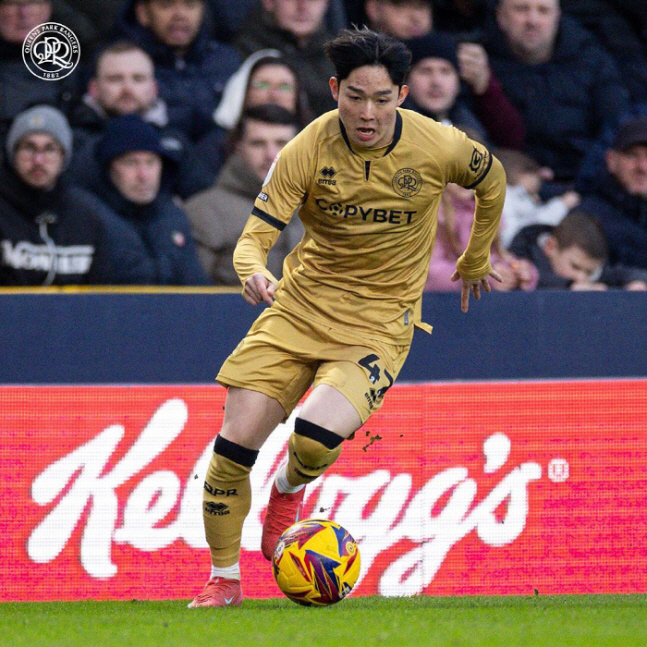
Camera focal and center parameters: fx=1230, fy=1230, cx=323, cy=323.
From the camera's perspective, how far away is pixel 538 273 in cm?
943

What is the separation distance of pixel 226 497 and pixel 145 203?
4.02m

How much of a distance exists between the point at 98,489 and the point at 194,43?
4.17 metres

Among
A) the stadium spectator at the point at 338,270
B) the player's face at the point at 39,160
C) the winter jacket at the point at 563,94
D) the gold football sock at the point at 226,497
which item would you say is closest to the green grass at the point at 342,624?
the gold football sock at the point at 226,497

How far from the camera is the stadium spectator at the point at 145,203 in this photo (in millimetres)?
8969

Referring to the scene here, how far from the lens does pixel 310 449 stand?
5.28m

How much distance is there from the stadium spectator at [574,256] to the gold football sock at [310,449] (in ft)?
14.6

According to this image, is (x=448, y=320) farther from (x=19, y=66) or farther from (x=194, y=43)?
(x=19, y=66)

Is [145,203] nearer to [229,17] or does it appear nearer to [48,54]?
[48,54]

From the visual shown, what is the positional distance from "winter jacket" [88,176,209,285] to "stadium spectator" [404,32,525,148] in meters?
2.12

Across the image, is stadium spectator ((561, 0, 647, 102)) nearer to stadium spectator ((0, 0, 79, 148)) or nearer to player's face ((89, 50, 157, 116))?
player's face ((89, 50, 157, 116))

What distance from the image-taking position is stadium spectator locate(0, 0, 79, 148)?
30.1 feet

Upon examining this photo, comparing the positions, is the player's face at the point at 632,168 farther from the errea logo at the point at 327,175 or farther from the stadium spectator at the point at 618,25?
the errea logo at the point at 327,175

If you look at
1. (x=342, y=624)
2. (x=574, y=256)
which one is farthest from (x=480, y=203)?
(x=574, y=256)

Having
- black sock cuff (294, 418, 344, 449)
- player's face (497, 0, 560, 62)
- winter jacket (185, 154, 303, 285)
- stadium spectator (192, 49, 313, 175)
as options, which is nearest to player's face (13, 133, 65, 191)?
winter jacket (185, 154, 303, 285)
